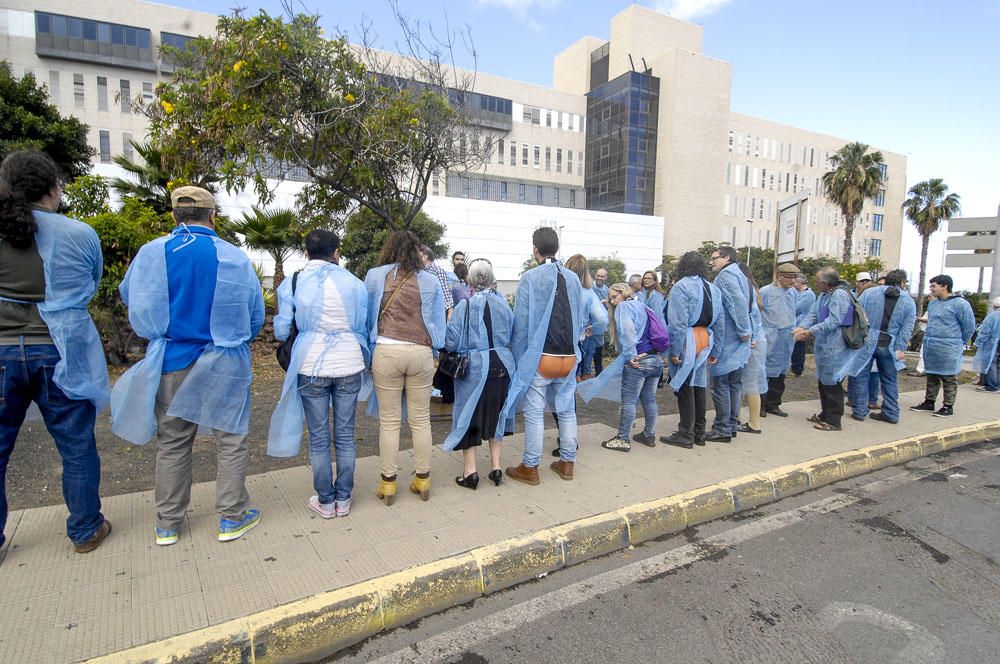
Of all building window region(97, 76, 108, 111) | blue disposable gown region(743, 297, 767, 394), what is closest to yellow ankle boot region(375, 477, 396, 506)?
blue disposable gown region(743, 297, 767, 394)

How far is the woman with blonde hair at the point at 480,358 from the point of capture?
3936mm

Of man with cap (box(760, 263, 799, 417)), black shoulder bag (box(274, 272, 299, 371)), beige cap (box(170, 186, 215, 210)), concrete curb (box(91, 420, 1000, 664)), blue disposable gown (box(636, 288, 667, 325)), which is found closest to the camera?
concrete curb (box(91, 420, 1000, 664))

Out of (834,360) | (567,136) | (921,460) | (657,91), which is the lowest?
(921,460)

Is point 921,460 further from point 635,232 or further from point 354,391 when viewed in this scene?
point 635,232

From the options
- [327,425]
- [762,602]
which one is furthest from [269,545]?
[762,602]

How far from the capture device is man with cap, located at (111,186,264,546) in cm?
296

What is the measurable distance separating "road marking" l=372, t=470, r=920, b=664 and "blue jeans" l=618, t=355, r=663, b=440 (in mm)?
1457

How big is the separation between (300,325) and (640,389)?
10.7 ft

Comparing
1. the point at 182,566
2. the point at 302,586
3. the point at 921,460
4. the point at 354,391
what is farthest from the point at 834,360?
the point at 182,566

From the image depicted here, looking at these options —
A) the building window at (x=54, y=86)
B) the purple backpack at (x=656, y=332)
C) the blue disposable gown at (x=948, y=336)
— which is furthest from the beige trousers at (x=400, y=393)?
the building window at (x=54, y=86)

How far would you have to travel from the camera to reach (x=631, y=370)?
5172mm

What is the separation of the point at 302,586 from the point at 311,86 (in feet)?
25.5

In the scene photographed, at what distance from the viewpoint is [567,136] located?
58125 mm

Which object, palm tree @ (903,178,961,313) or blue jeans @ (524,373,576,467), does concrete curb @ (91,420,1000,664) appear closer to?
blue jeans @ (524,373,576,467)
